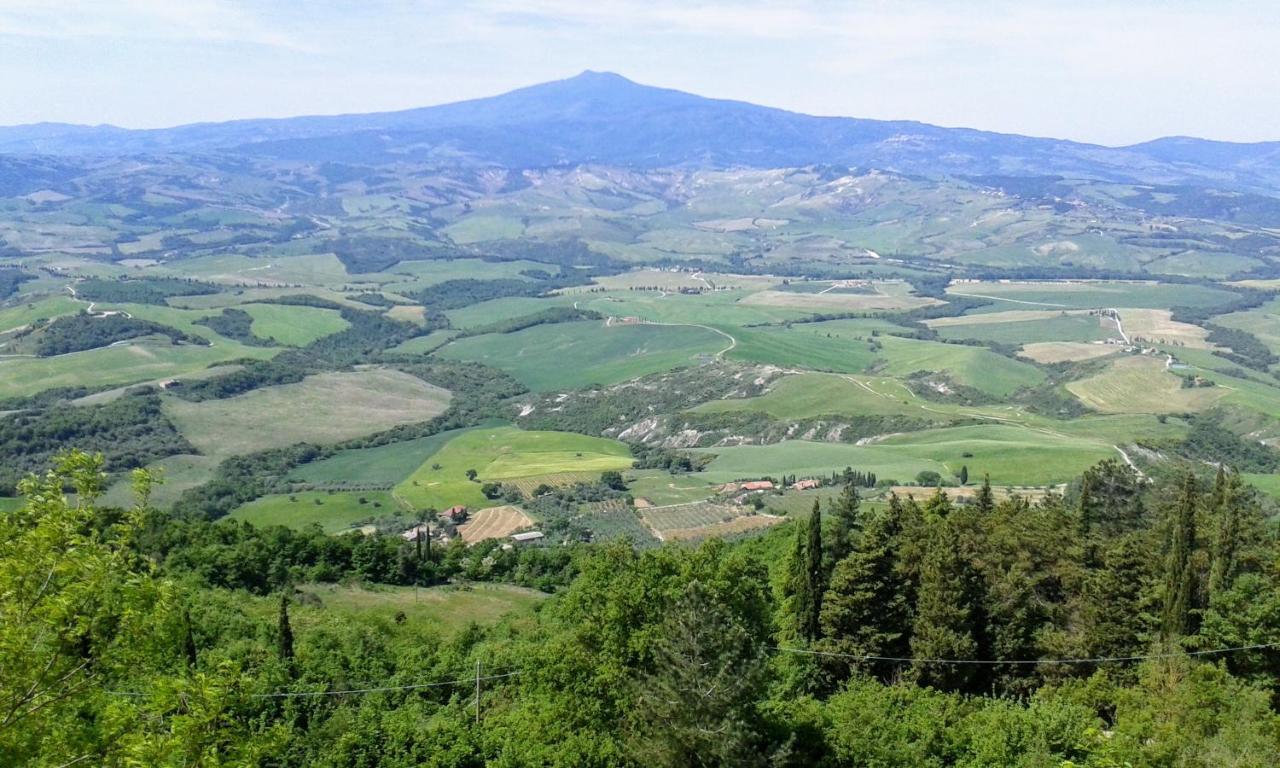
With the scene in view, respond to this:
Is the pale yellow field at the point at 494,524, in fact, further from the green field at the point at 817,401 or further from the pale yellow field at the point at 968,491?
the green field at the point at 817,401

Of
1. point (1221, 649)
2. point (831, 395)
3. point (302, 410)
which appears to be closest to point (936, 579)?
point (1221, 649)

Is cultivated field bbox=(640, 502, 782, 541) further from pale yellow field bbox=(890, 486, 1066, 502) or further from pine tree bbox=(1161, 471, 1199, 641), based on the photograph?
pine tree bbox=(1161, 471, 1199, 641)

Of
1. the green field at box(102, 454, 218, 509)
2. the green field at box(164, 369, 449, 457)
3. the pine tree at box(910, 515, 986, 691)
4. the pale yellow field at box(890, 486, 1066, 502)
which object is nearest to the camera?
the pine tree at box(910, 515, 986, 691)

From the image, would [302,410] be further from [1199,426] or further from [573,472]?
[1199,426]

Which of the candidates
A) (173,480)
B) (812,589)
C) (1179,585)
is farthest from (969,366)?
(1179,585)

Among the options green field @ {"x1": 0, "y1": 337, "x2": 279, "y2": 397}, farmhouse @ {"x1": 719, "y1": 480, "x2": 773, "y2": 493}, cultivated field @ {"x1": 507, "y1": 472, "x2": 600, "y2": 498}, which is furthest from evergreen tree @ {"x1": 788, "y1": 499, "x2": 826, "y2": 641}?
green field @ {"x1": 0, "y1": 337, "x2": 279, "y2": 397}
